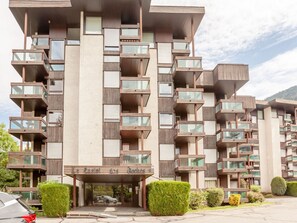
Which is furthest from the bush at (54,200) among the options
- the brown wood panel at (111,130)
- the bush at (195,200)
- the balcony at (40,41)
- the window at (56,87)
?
the balcony at (40,41)

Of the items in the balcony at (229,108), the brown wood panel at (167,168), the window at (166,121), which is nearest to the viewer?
the brown wood panel at (167,168)

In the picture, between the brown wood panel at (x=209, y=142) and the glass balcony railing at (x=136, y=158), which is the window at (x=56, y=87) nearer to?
the glass balcony railing at (x=136, y=158)

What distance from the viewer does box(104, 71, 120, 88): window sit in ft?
112

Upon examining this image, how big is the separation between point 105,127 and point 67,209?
33.4ft

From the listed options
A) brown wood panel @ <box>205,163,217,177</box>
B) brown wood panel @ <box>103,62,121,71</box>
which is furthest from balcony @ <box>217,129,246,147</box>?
brown wood panel @ <box>103,62,121,71</box>

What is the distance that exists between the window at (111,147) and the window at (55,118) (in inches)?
175

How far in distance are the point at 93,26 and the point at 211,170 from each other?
17.4 metres

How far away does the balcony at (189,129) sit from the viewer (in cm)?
3275

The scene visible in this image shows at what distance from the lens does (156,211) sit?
79.3 feet

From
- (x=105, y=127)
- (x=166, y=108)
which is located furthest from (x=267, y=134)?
(x=105, y=127)

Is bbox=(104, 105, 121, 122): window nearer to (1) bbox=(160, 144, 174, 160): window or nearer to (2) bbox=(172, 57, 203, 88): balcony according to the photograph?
(1) bbox=(160, 144, 174, 160): window

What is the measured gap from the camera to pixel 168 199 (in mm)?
24172

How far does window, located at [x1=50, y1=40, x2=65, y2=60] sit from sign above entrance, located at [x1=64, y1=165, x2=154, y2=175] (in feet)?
A: 46.1

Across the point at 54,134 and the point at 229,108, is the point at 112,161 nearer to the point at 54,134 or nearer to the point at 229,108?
the point at 54,134
